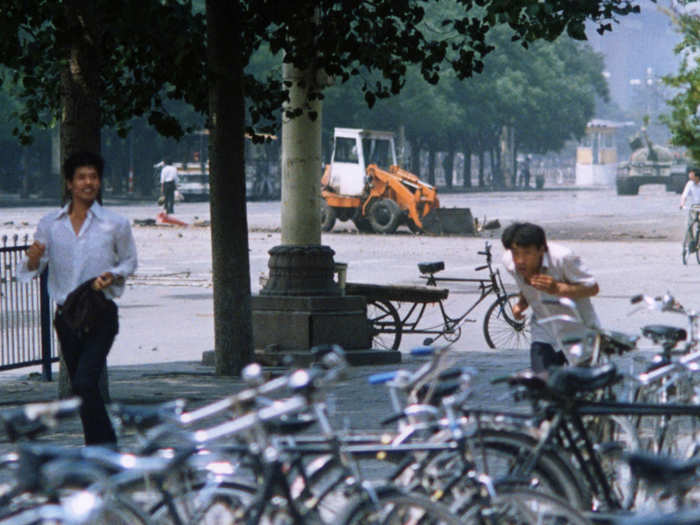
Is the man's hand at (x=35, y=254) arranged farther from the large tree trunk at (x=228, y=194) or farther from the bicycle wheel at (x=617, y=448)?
the large tree trunk at (x=228, y=194)

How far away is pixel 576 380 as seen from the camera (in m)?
4.94

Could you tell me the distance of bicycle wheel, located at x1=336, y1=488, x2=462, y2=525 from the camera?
4.29 metres

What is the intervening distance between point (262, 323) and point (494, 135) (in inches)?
3428

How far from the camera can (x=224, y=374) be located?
11.9 metres

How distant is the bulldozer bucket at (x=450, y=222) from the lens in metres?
35.6

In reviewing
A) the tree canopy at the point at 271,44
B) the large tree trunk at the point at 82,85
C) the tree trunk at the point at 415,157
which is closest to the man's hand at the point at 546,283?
the large tree trunk at the point at 82,85

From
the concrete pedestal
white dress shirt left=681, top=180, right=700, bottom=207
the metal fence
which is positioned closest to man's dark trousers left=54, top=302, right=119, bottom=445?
the metal fence

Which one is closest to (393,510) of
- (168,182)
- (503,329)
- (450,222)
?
(503,329)

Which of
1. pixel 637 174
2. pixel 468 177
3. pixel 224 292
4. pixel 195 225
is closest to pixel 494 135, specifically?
pixel 468 177

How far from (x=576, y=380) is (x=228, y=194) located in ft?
23.3

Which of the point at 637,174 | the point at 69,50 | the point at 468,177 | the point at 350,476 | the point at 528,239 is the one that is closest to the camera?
the point at 350,476

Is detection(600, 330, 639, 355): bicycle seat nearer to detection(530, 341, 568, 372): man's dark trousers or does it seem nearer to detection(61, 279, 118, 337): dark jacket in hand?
detection(530, 341, 568, 372): man's dark trousers

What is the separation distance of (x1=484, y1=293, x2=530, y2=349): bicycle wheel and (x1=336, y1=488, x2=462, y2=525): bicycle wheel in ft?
34.8

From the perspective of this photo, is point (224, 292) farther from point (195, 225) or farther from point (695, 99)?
point (195, 225)
